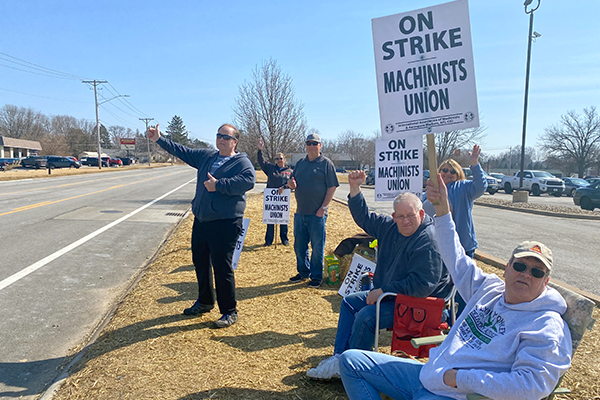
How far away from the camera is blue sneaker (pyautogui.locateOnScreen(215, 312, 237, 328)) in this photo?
4305mm

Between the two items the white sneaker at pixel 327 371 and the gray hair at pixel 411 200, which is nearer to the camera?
the white sneaker at pixel 327 371

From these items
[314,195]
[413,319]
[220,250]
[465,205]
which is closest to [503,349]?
[413,319]

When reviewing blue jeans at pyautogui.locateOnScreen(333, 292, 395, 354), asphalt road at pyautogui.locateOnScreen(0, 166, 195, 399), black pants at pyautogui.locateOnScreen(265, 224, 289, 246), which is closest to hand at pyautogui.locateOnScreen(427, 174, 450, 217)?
blue jeans at pyautogui.locateOnScreen(333, 292, 395, 354)

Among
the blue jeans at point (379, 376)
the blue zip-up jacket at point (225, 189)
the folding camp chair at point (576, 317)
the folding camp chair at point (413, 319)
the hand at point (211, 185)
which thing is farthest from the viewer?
the blue zip-up jacket at point (225, 189)

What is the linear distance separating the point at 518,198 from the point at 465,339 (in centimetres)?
2370

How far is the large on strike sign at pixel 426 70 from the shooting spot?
3.29 meters

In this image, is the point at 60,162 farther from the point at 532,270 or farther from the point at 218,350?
the point at 532,270

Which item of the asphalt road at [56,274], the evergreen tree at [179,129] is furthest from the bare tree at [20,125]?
the asphalt road at [56,274]

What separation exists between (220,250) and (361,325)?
1.74m

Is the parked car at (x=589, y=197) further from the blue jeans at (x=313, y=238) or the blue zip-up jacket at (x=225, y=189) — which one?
the blue zip-up jacket at (x=225, y=189)

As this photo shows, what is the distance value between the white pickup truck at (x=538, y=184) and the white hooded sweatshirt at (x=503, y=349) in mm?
34537

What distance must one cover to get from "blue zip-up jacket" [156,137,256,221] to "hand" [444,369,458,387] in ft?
8.58

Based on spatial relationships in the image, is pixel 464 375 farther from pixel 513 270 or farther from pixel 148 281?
pixel 148 281

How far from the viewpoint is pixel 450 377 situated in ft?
7.08
